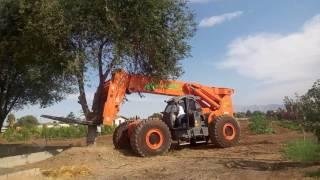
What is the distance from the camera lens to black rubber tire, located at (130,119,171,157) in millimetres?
18531

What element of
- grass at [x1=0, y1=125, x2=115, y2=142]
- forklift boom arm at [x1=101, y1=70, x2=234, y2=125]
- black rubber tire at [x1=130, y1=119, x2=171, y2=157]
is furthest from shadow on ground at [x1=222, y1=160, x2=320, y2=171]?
grass at [x1=0, y1=125, x2=115, y2=142]

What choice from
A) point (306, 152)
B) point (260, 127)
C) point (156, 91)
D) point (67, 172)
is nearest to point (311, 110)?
point (306, 152)

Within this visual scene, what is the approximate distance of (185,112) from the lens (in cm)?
2086

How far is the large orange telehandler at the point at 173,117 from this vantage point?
19.0 m

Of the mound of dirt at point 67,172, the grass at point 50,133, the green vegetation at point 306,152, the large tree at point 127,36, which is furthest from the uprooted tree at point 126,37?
the grass at point 50,133

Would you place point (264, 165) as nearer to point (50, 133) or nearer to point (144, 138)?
point (144, 138)

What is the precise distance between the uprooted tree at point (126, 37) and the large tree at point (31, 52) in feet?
2.08

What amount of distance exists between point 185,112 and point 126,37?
3.77 m

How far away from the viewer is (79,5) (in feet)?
66.4

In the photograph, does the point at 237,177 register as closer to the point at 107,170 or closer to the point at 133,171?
the point at 133,171

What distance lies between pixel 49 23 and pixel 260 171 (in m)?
10.7

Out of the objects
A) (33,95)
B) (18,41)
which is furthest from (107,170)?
(33,95)

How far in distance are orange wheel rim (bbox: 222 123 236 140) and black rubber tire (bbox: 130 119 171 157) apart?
311 centimetres

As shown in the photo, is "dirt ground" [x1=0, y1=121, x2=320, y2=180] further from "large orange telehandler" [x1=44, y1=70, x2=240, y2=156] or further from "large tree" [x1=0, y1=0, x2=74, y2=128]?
"large tree" [x1=0, y1=0, x2=74, y2=128]
